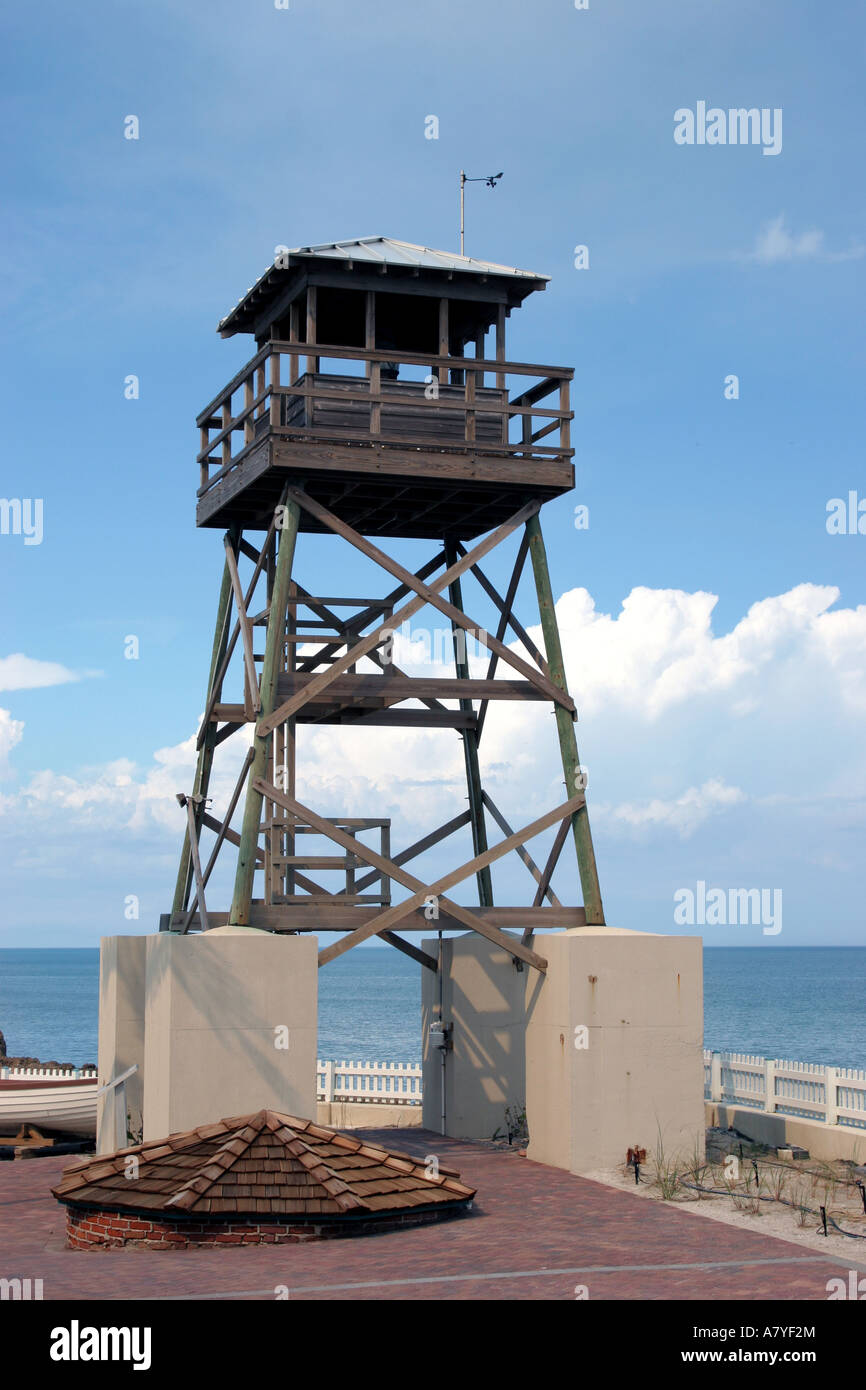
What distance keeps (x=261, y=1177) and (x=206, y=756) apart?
10.6 m

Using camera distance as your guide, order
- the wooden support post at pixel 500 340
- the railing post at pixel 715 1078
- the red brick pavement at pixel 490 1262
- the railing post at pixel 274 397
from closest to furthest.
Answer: the red brick pavement at pixel 490 1262 → the railing post at pixel 274 397 → the wooden support post at pixel 500 340 → the railing post at pixel 715 1078

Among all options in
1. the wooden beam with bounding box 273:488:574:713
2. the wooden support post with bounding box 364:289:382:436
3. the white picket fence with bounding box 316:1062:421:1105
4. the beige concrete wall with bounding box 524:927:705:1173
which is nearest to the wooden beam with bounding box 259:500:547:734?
Answer: the wooden beam with bounding box 273:488:574:713

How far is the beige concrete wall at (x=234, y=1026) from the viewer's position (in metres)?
20.8

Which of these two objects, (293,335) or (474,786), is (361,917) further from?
(293,335)

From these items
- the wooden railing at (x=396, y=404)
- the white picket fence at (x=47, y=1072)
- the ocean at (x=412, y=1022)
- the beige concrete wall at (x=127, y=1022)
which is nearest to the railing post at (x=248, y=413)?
the wooden railing at (x=396, y=404)

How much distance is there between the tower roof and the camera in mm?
23828

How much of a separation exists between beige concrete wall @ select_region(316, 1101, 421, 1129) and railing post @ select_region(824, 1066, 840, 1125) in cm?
769

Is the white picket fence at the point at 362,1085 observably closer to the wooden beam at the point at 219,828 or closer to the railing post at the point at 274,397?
the wooden beam at the point at 219,828

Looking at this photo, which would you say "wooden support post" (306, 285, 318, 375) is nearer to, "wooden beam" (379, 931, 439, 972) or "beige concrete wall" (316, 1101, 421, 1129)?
"wooden beam" (379, 931, 439, 972)

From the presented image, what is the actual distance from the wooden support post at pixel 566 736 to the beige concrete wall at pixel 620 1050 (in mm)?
1210

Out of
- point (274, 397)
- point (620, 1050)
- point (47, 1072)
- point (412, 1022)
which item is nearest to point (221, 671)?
point (274, 397)

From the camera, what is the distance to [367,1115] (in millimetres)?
29281

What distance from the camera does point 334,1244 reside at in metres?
16.2
